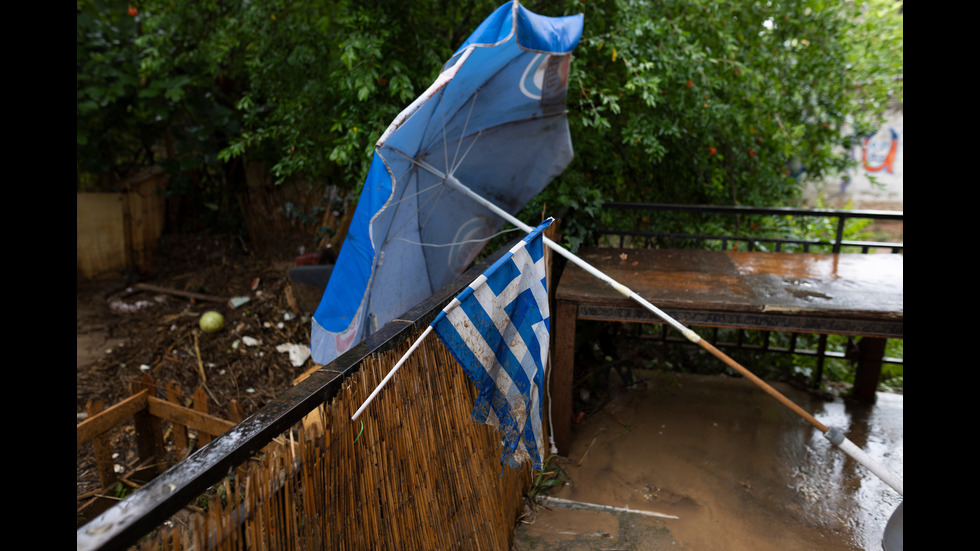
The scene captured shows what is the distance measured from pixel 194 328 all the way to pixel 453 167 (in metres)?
4.98

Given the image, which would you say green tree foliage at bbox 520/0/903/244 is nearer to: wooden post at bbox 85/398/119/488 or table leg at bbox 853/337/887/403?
table leg at bbox 853/337/887/403

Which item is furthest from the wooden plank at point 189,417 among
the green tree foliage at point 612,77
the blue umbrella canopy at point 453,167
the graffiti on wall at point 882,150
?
the graffiti on wall at point 882,150

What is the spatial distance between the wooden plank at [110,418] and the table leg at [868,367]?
5.27 meters

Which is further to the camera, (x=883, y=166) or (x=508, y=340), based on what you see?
(x=883, y=166)

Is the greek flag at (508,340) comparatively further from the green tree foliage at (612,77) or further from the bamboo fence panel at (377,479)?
the green tree foliage at (612,77)

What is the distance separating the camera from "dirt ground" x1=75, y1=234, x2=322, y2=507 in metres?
5.56

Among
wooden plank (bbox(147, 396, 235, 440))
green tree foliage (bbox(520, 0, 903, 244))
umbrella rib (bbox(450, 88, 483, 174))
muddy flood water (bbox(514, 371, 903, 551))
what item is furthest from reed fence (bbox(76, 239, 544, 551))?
green tree foliage (bbox(520, 0, 903, 244))

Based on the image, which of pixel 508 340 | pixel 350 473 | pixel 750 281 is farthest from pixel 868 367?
pixel 350 473

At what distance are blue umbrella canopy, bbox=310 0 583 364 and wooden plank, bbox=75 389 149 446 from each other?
1.61m

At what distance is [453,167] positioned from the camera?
307 cm

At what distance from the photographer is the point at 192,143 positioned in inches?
304

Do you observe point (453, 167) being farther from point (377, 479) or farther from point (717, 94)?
point (717, 94)
